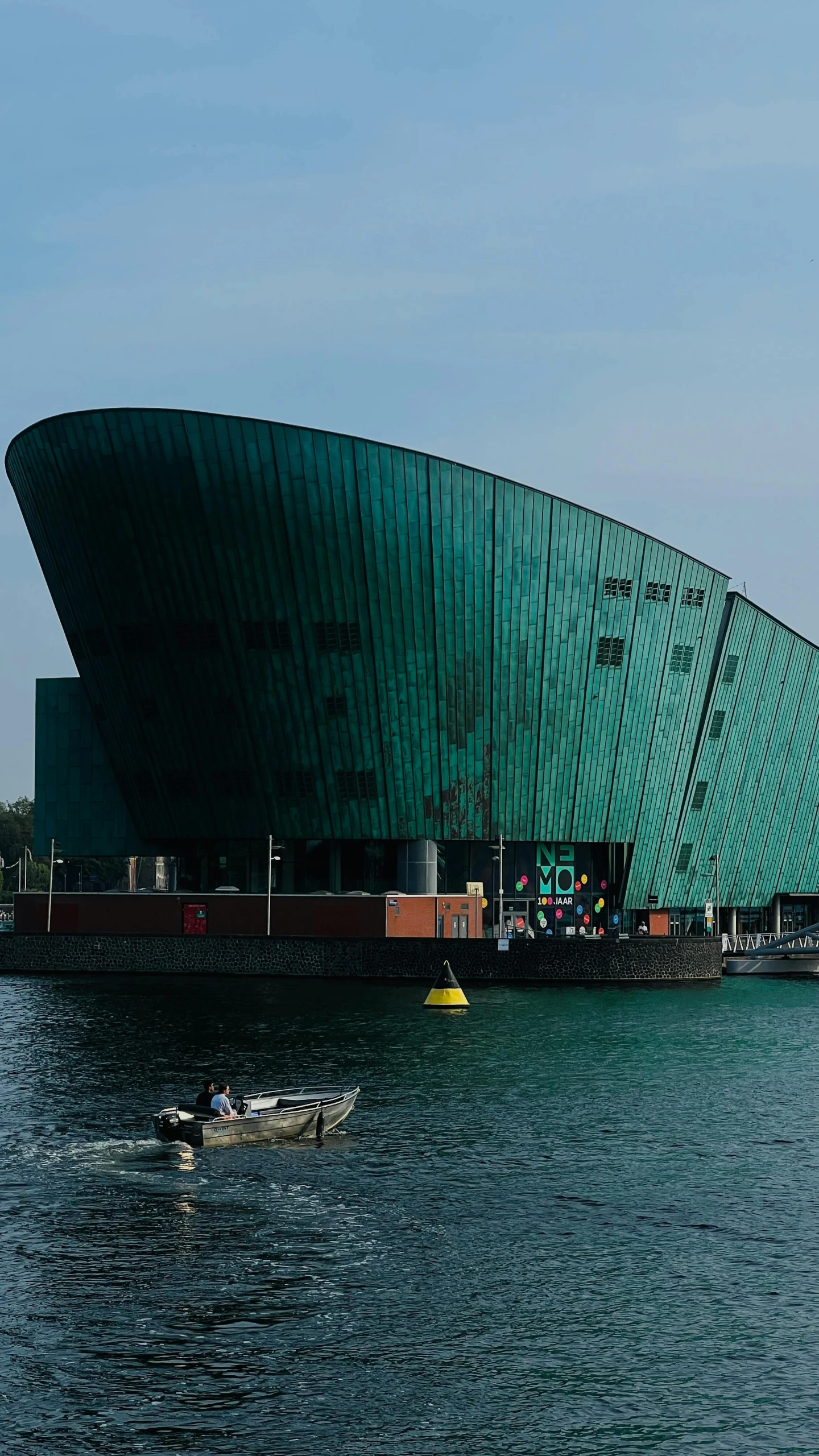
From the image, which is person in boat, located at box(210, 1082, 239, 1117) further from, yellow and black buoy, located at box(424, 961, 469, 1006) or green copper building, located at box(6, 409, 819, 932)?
green copper building, located at box(6, 409, 819, 932)

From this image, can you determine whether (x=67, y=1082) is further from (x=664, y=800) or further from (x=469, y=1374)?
(x=664, y=800)

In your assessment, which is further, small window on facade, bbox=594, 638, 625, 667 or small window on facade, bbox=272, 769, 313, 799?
small window on facade, bbox=272, 769, 313, 799

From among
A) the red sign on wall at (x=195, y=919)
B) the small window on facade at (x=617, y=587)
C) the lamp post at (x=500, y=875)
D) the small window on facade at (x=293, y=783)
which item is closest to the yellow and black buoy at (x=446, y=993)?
the lamp post at (x=500, y=875)

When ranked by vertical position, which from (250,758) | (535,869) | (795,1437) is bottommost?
(795,1437)

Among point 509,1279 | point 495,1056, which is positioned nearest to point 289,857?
point 495,1056

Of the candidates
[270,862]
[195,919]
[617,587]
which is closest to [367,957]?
[270,862]

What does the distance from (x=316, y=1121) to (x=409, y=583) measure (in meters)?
52.9

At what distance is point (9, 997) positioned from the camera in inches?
3118

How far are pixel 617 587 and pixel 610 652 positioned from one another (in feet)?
12.7

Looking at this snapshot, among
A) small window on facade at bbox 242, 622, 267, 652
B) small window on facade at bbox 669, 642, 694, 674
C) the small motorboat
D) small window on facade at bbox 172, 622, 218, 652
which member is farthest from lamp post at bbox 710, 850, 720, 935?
the small motorboat

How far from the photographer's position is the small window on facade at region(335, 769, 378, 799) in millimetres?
93562

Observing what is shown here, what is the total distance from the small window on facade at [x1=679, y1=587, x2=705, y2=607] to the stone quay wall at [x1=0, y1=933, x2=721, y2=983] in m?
21.8

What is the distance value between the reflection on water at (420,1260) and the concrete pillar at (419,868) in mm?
39969

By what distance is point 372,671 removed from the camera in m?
91.0
